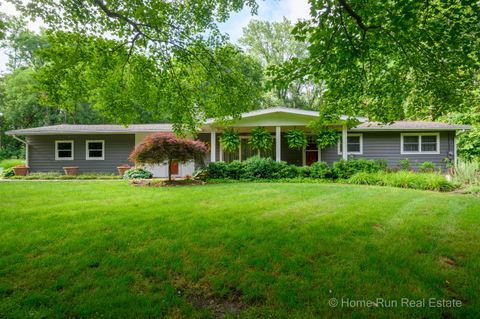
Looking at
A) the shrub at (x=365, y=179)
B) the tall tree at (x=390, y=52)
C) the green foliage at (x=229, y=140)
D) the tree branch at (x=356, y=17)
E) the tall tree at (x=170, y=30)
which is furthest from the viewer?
the green foliage at (x=229, y=140)

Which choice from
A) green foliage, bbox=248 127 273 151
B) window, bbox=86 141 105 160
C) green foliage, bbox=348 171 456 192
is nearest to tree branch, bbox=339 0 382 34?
green foliage, bbox=348 171 456 192

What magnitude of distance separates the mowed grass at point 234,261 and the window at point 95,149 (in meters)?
10.5

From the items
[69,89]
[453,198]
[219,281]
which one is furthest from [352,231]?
[69,89]

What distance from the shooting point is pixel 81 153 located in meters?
15.2

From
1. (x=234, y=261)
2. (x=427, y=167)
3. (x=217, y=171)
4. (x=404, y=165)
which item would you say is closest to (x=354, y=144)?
(x=404, y=165)

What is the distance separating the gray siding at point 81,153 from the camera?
49.4 feet

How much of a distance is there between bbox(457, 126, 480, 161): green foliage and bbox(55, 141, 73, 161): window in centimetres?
2286

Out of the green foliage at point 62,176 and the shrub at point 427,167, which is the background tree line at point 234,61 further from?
the green foliage at point 62,176

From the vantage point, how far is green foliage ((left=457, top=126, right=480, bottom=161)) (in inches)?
574

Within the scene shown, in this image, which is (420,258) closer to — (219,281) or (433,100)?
(219,281)

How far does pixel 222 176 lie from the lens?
11.7m

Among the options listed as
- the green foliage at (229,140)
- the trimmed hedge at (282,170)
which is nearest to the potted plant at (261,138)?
the green foliage at (229,140)

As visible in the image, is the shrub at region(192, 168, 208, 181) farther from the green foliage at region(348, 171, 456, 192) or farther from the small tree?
the green foliage at region(348, 171, 456, 192)

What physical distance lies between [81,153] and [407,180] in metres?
16.5
